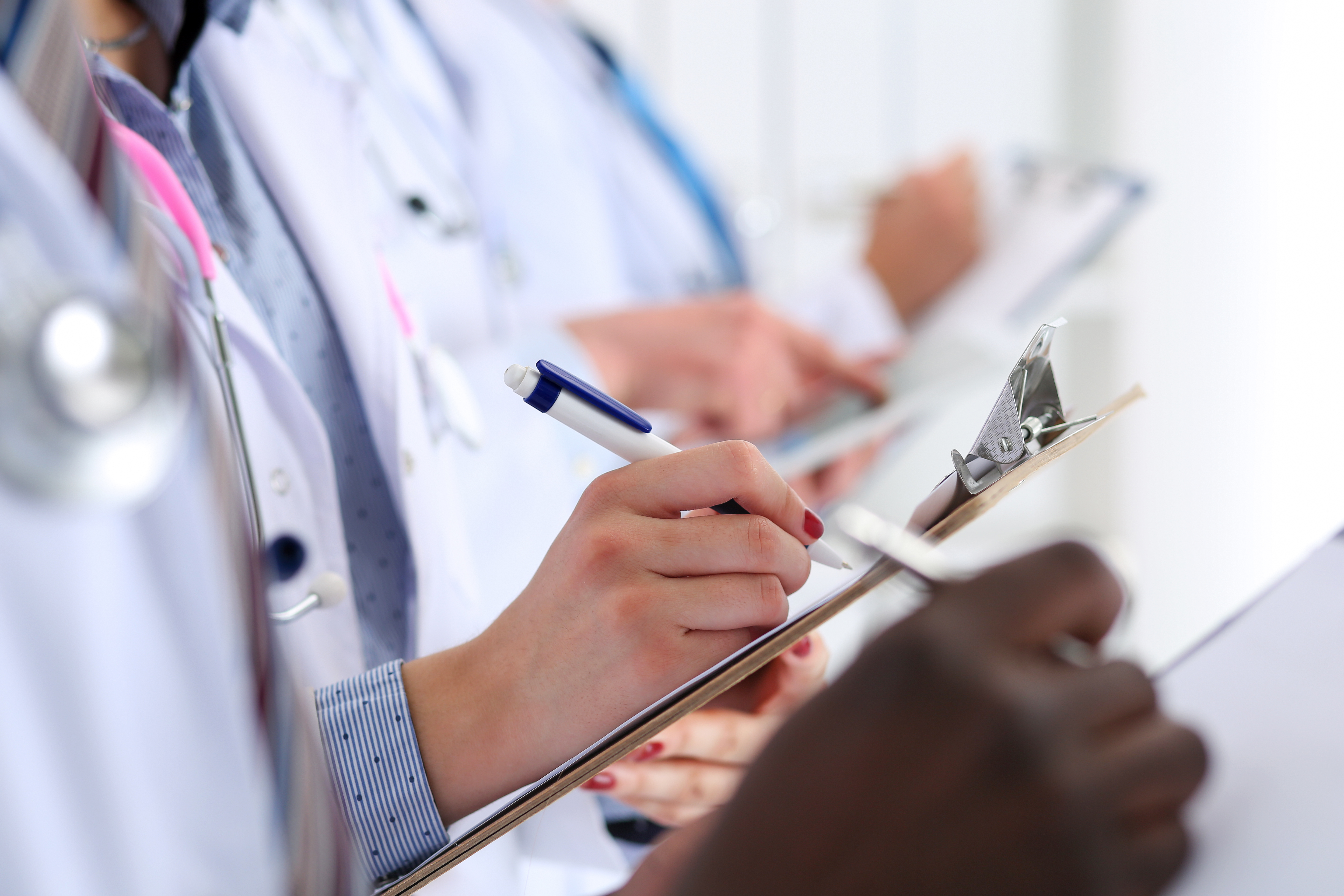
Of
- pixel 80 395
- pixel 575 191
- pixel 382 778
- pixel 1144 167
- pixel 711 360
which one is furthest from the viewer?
pixel 1144 167

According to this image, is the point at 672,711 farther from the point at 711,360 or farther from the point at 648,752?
the point at 711,360

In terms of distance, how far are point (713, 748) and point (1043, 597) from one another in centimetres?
11

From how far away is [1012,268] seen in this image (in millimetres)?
797

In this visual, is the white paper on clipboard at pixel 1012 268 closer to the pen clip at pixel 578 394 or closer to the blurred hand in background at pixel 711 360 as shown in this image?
the blurred hand in background at pixel 711 360

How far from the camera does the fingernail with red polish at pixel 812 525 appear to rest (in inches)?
8.2

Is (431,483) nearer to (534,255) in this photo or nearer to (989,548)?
(534,255)

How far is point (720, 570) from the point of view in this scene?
20 centimetres

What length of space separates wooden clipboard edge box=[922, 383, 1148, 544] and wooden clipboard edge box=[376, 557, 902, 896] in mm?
22

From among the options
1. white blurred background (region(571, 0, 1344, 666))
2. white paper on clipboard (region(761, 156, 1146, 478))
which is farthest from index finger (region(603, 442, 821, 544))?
white blurred background (region(571, 0, 1344, 666))

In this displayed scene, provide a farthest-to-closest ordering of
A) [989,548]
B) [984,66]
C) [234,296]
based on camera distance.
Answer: [984,66]
[989,548]
[234,296]

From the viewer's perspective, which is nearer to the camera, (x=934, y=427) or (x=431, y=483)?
(x=431, y=483)

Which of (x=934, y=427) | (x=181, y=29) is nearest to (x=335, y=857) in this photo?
(x=181, y=29)

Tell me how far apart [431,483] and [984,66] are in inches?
52.0

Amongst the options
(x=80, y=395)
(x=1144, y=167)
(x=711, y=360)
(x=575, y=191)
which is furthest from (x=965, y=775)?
(x=1144, y=167)
